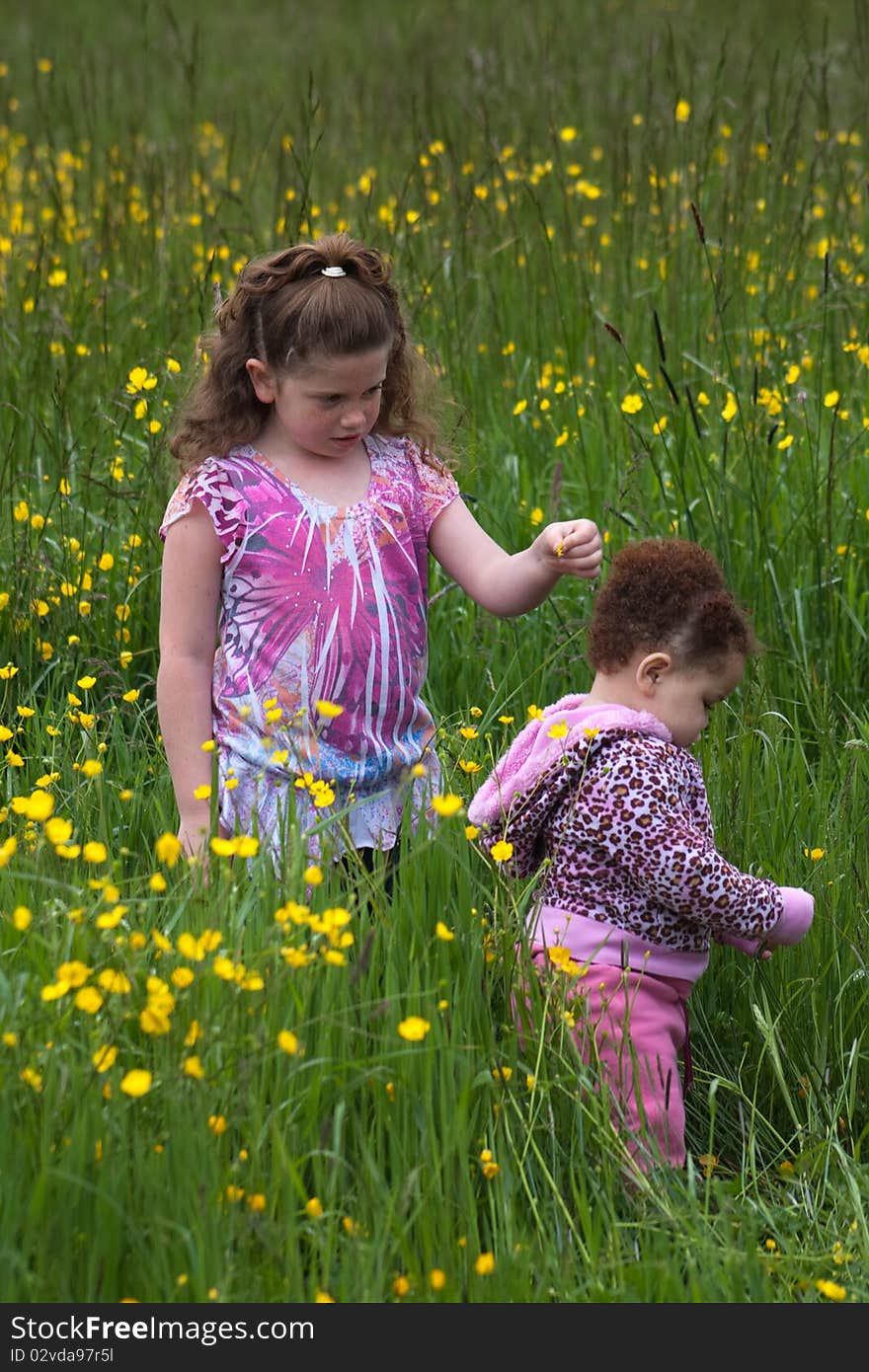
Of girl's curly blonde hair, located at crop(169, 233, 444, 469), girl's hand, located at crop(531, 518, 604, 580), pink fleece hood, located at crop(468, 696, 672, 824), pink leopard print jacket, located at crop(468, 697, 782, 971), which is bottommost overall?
pink leopard print jacket, located at crop(468, 697, 782, 971)

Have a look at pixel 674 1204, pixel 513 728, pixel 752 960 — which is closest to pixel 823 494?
pixel 513 728

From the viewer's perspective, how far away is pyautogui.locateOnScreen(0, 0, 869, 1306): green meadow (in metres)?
1.88

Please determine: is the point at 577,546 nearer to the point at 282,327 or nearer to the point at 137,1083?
the point at 282,327

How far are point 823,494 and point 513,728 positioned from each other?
1.05 meters

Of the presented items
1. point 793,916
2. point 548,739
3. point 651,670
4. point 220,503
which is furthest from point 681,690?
point 220,503

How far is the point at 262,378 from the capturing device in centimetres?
268

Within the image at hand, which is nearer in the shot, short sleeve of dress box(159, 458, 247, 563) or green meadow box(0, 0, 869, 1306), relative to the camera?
green meadow box(0, 0, 869, 1306)

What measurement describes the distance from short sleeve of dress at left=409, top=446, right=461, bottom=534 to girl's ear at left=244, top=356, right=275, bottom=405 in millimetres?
308

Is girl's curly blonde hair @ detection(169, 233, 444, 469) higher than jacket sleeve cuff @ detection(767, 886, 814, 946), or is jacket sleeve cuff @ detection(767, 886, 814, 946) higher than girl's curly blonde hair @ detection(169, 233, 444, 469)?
girl's curly blonde hair @ detection(169, 233, 444, 469)

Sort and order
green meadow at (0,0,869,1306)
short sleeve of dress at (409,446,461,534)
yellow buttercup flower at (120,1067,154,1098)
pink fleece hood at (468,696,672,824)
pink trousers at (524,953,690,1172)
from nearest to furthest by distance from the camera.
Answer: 1. yellow buttercup flower at (120,1067,154,1098)
2. green meadow at (0,0,869,1306)
3. pink trousers at (524,953,690,1172)
4. pink fleece hood at (468,696,672,824)
5. short sleeve of dress at (409,446,461,534)

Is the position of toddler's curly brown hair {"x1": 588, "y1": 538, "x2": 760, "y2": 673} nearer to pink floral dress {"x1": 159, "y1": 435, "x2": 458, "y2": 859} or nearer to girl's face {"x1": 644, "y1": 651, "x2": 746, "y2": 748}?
girl's face {"x1": 644, "y1": 651, "x2": 746, "y2": 748}

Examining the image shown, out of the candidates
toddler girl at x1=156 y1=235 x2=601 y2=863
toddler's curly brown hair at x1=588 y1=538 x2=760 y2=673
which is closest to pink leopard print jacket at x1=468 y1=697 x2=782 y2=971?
toddler's curly brown hair at x1=588 y1=538 x2=760 y2=673

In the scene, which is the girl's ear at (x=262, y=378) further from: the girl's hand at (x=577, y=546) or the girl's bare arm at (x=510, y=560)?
the girl's hand at (x=577, y=546)

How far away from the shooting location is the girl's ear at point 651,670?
2.45 m
